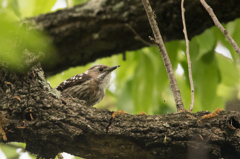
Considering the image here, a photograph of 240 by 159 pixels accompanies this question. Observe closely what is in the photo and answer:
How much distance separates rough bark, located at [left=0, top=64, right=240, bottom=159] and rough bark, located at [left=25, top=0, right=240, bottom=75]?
2410 millimetres

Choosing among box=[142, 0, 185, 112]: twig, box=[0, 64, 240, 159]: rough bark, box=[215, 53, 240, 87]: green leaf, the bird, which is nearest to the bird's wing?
the bird

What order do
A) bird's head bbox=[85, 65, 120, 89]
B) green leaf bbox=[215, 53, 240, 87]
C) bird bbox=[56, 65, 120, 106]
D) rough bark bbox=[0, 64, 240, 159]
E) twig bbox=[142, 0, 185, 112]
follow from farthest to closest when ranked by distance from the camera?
bird's head bbox=[85, 65, 120, 89] < bird bbox=[56, 65, 120, 106] < green leaf bbox=[215, 53, 240, 87] < twig bbox=[142, 0, 185, 112] < rough bark bbox=[0, 64, 240, 159]

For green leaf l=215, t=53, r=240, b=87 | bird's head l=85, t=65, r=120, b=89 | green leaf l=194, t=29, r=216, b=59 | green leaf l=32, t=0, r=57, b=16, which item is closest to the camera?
green leaf l=32, t=0, r=57, b=16

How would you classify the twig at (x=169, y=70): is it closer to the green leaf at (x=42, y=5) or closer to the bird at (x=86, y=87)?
the green leaf at (x=42, y=5)

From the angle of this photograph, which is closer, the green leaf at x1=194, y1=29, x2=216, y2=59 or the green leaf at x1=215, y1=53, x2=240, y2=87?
the green leaf at x1=194, y1=29, x2=216, y2=59

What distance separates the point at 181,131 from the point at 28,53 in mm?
1765

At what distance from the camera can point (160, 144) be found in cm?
262

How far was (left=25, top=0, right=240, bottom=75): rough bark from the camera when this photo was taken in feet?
15.5

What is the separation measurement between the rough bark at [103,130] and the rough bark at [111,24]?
2410 millimetres

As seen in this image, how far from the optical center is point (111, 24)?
16.3 feet

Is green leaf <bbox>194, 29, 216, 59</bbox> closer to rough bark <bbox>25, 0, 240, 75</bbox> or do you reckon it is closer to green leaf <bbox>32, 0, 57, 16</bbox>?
rough bark <bbox>25, 0, 240, 75</bbox>

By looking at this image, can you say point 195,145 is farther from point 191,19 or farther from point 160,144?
point 191,19

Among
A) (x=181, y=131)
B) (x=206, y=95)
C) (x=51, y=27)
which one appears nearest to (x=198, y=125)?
(x=181, y=131)

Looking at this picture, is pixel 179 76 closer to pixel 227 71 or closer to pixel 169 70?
pixel 227 71
